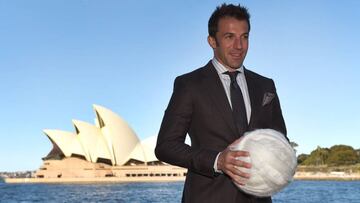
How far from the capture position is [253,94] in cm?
175

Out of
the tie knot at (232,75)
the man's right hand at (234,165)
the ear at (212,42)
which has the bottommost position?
the man's right hand at (234,165)

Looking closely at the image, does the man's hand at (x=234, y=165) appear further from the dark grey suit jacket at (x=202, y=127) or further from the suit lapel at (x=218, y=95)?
the suit lapel at (x=218, y=95)

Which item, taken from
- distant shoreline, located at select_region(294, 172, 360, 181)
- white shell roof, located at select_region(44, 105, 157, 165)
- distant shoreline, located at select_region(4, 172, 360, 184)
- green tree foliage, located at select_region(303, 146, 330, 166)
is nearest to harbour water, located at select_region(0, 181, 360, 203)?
white shell roof, located at select_region(44, 105, 157, 165)

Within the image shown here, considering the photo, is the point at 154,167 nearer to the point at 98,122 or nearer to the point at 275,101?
the point at 98,122

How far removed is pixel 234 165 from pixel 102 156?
2432 inches

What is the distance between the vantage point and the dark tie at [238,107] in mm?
1645

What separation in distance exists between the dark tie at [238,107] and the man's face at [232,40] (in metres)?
0.07

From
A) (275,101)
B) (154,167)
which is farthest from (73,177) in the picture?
(275,101)

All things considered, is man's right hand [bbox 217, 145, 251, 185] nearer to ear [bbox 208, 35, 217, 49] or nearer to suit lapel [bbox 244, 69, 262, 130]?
suit lapel [bbox 244, 69, 262, 130]

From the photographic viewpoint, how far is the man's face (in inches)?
65.7

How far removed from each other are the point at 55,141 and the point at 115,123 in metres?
9.52

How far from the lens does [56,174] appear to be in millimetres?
73625

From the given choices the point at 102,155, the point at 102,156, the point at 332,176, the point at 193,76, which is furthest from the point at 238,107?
the point at 332,176

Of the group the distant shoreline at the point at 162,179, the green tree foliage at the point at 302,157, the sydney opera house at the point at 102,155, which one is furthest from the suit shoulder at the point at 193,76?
the green tree foliage at the point at 302,157
